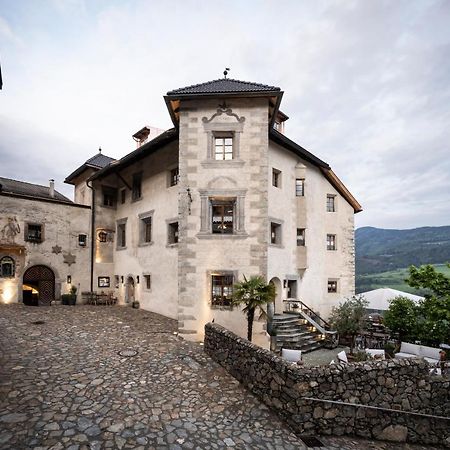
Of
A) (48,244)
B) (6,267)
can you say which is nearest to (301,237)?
(48,244)

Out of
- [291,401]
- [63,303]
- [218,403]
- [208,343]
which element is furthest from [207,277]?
[63,303]

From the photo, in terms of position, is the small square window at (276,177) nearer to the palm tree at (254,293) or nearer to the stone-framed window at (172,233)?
the stone-framed window at (172,233)

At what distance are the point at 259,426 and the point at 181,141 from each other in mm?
10932

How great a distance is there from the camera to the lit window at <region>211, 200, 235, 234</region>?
12.8 metres

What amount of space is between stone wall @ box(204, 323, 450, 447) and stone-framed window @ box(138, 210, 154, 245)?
11.9 m

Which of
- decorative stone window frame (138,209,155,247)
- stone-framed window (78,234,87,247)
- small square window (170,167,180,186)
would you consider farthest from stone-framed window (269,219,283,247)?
stone-framed window (78,234,87,247)

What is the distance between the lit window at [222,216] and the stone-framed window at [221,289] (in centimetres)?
195

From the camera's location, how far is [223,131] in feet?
41.9

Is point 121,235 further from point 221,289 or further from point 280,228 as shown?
point 280,228

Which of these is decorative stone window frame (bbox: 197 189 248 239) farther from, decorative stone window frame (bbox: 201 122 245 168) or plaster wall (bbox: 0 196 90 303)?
plaster wall (bbox: 0 196 90 303)

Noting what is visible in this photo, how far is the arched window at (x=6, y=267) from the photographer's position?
17.6 meters

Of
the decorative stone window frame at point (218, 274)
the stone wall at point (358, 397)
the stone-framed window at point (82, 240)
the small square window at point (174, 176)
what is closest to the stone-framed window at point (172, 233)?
the small square window at point (174, 176)

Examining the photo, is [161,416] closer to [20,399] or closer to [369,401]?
[20,399]

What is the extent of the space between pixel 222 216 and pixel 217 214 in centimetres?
26
